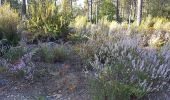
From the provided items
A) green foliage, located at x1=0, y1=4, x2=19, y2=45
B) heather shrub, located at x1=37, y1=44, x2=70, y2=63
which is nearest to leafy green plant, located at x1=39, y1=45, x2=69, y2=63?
heather shrub, located at x1=37, y1=44, x2=70, y2=63

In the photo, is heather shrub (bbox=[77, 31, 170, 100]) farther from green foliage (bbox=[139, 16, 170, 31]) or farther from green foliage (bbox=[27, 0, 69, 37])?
green foliage (bbox=[139, 16, 170, 31])

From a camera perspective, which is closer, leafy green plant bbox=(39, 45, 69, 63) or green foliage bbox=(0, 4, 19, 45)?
leafy green plant bbox=(39, 45, 69, 63)

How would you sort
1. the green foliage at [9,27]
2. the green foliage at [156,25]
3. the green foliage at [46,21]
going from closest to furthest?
the green foliage at [9,27] < the green foliage at [46,21] < the green foliage at [156,25]

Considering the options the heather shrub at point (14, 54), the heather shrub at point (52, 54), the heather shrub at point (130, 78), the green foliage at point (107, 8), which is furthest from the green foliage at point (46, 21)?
the green foliage at point (107, 8)

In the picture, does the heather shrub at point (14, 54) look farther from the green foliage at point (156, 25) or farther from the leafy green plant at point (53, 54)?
the green foliage at point (156, 25)

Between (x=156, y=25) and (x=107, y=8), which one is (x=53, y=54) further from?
(x=107, y=8)

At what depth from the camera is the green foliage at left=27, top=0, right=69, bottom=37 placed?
10.2 m

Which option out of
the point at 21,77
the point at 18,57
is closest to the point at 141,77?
the point at 21,77

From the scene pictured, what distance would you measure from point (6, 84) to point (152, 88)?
7.61 feet

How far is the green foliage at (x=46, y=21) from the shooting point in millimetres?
10195

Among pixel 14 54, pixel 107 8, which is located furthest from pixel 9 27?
pixel 107 8

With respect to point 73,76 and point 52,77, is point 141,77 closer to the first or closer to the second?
point 73,76

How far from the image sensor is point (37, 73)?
18.9 ft

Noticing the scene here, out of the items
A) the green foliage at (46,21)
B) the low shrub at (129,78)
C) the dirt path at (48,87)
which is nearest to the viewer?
the low shrub at (129,78)
